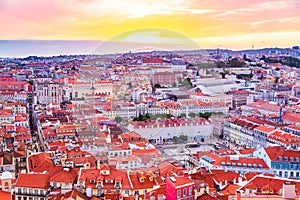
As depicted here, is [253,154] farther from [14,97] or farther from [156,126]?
[14,97]

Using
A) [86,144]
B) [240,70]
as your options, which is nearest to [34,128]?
[86,144]

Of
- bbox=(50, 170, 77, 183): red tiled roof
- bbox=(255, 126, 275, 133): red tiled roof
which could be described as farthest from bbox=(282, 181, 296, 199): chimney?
bbox=(255, 126, 275, 133): red tiled roof

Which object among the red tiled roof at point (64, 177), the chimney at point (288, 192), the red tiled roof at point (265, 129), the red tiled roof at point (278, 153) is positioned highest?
the chimney at point (288, 192)

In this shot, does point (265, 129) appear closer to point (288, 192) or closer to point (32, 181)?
point (32, 181)

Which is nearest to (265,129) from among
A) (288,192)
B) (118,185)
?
(118,185)

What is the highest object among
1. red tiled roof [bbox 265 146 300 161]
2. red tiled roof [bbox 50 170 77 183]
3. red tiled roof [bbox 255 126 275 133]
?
red tiled roof [bbox 50 170 77 183]

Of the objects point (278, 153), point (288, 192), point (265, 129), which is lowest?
point (265, 129)

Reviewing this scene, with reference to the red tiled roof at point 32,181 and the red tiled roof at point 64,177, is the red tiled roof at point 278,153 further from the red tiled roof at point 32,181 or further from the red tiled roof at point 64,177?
the red tiled roof at point 32,181

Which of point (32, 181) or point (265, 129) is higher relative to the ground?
point (32, 181)

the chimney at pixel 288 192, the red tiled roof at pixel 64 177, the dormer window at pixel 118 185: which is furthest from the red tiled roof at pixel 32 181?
the chimney at pixel 288 192

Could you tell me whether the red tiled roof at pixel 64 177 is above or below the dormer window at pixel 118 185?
above

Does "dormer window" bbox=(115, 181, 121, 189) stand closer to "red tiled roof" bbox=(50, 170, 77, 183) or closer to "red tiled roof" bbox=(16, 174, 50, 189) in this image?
"red tiled roof" bbox=(50, 170, 77, 183)
